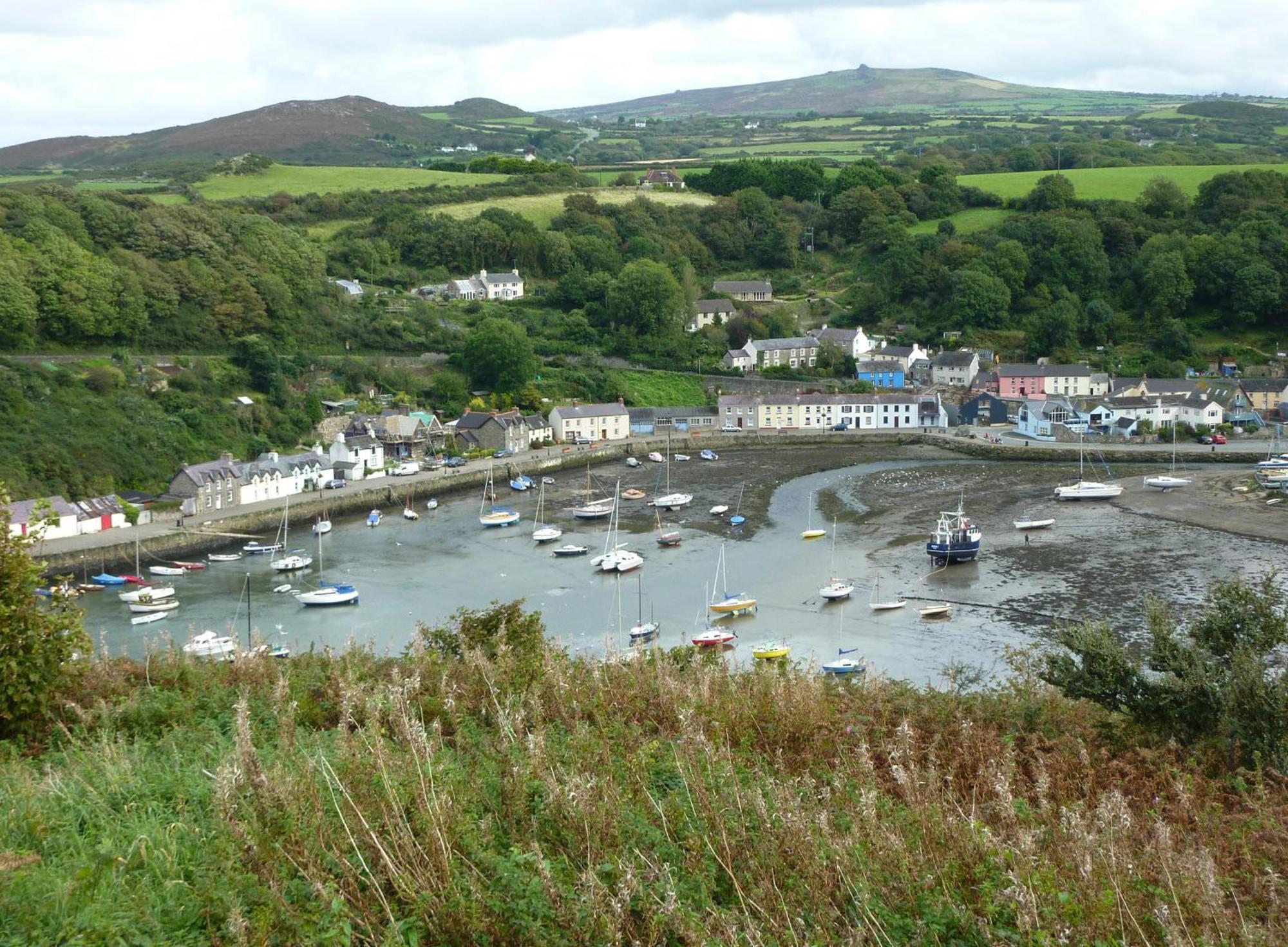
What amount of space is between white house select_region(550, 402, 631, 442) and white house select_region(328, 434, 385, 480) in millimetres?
6261

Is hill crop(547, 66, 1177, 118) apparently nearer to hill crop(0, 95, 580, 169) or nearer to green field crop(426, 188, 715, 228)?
hill crop(0, 95, 580, 169)

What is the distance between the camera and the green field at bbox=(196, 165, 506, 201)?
57.6 m

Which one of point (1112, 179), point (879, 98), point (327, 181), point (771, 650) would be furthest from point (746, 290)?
point (879, 98)

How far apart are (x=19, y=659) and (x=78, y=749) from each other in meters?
0.98

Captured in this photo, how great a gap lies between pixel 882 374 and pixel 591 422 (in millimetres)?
11798

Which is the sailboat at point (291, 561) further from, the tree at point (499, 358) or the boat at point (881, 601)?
the tree at point (499, 358)

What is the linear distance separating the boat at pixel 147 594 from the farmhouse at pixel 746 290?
108 ft

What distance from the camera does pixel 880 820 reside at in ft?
16.0

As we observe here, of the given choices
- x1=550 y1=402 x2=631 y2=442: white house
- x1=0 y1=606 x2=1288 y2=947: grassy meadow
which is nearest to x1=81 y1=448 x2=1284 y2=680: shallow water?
x1=550 y1=402 x2=631 y2=442: white house

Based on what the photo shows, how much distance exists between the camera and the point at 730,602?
717 inches

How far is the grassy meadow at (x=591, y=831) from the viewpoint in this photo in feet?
12.4

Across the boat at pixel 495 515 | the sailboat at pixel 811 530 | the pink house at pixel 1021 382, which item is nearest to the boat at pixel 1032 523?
the sailboat at pixel 811 530

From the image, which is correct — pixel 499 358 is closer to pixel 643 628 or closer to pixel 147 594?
pixel 147 594

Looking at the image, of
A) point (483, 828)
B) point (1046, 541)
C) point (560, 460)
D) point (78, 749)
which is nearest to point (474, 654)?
point (78, 749)
